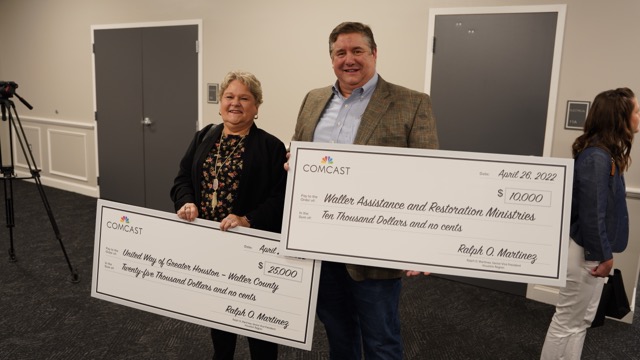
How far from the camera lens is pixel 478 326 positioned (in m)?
2.69

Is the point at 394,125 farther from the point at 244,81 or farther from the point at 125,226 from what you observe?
the point at 125,226

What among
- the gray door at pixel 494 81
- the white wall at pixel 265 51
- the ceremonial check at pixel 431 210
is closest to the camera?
the ceremonial check at pixel 431 210

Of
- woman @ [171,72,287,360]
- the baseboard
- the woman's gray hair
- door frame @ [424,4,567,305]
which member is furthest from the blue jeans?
the baseboard

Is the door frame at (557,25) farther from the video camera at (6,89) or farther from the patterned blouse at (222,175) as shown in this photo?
the video camera at (6,89)

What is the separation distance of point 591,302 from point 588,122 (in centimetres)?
77

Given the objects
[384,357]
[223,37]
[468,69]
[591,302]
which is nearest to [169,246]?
[384,357]

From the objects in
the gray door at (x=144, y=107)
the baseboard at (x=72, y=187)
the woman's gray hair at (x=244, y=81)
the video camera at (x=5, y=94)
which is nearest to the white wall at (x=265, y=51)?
the baseboard at (x=72, y=187)

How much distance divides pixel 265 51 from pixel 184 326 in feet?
7.86

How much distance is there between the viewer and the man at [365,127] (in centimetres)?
145

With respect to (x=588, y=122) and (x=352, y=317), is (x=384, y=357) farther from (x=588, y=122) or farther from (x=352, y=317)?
(x=588, y=122)

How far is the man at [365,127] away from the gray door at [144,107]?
124 inches

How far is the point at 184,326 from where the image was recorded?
8.34 ft

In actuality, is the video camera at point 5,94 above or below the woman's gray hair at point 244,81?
below

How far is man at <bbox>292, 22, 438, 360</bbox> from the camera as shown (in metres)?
1.45
